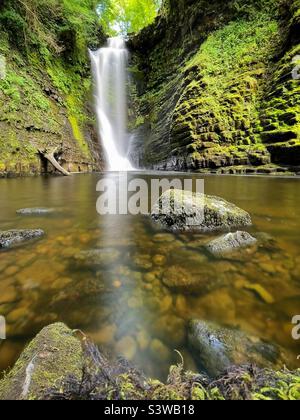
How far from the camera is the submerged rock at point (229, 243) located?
7.32ft

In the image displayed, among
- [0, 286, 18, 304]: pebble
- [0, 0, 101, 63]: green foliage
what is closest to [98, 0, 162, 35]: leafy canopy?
[0, 0, 101, 63]: green foliage

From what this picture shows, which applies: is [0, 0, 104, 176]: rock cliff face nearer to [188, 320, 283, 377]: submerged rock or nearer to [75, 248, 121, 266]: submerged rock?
[75, 248, 121, 266]: submerged rock

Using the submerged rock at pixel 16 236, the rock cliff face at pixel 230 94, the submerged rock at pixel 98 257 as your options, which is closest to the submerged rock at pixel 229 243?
the submerged rock at pixel 98 257

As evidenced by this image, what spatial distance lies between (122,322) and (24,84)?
44.1ft

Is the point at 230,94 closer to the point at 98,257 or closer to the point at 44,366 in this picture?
the point at 98,257

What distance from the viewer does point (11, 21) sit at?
38.3 ft

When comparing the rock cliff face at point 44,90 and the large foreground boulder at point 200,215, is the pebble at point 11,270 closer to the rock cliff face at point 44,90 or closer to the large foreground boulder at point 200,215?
the large foreground boulder at point 200,215

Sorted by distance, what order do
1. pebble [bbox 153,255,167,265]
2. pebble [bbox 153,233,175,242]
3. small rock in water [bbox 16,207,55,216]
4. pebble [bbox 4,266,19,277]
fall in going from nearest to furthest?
1. pebble [bbox 4,266,19,277]
2. pebble [bbox 153,255,167,265]
3. pebble [bbox 153,233,175,242]
4. small rock in water [bbox 16,207,55,216]

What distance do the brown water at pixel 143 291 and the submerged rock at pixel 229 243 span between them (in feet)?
0.41

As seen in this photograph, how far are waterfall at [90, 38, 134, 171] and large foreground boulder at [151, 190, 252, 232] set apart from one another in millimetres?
14449

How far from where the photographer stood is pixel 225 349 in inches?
45.3

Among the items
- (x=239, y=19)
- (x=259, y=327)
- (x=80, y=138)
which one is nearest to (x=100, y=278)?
(x=259, y=327)

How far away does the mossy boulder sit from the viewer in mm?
788
